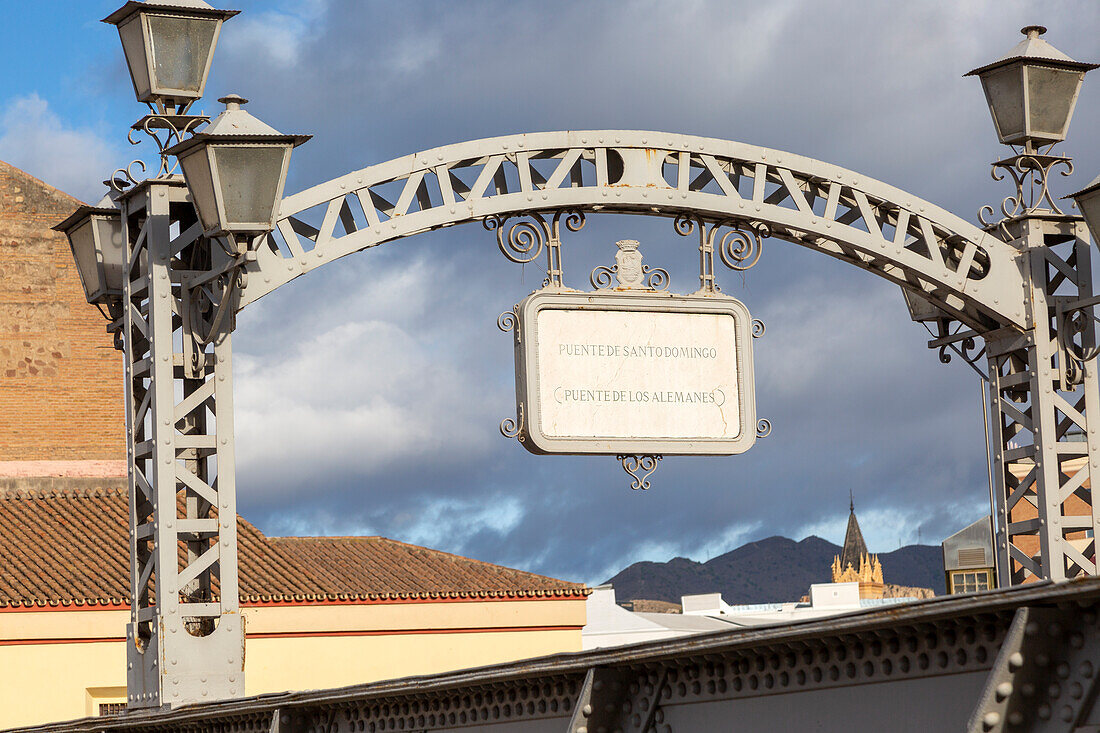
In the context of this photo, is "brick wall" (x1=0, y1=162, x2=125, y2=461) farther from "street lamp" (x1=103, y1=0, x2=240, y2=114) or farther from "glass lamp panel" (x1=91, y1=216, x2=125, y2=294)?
"street lamp" (x1=103, y1=0, x2=240, y2=114)

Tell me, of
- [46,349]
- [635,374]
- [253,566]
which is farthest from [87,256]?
[46,349]

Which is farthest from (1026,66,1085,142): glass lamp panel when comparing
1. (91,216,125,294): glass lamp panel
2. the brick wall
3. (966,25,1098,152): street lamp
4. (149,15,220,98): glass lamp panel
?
the brick wall

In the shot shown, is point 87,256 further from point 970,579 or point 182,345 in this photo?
point 970,579

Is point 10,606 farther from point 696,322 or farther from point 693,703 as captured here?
point 693,703

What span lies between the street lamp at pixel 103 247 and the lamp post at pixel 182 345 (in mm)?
21

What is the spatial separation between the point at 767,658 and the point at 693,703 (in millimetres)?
476

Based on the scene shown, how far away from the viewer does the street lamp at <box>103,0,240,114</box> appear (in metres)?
9.95

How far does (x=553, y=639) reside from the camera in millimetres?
30328

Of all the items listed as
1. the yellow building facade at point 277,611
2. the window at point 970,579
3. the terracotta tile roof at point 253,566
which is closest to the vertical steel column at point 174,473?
the yellow building facade at point 277,611

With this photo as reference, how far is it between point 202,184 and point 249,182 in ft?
0.91

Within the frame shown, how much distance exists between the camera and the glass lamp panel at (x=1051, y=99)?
1180cm

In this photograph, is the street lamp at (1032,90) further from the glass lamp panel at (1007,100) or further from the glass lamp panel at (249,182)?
the glass lamp panel at (249,182)

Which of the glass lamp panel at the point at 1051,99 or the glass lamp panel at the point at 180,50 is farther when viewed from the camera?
the glass lamp panel at the point at 1051,99

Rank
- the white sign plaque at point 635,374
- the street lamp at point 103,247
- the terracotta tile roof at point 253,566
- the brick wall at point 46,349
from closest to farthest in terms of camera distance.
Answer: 1. the street lamp at point 103,247
2. the white sign plaque at point 635,374
3. the terracotta tile roof at point 253,566
4. the brick wall at point 46,349
